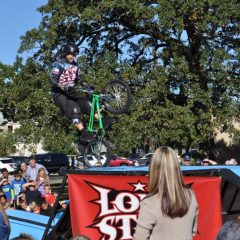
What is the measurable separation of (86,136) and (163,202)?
165 inches

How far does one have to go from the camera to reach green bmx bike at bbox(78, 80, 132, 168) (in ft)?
22.5

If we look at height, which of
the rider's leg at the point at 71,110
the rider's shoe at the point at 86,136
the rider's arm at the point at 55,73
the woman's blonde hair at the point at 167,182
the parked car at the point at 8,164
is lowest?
the parked car at the point at 8,164

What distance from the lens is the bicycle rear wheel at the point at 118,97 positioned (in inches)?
276

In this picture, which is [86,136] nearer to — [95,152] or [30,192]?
[95,152]

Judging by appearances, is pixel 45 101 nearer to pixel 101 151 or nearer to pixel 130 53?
pixel 130 53

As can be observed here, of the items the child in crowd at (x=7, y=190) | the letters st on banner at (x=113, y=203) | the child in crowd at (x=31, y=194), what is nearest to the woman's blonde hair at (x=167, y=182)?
the letters st on banner at (x=113, y=203)

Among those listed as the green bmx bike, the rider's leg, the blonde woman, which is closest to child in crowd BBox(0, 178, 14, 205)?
the green bmx bike

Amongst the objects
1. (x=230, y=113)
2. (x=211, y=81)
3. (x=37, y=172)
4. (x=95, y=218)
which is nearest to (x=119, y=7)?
(x=211, y=81)

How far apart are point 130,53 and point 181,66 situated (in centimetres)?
321

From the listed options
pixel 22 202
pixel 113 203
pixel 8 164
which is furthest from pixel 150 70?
pixel 8 164

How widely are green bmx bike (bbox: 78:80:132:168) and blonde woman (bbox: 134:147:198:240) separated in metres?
3.87

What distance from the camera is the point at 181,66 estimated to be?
54.3ft

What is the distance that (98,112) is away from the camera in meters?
7.09

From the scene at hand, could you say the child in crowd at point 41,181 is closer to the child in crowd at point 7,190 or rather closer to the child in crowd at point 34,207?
the child in crowd at point 7,190
